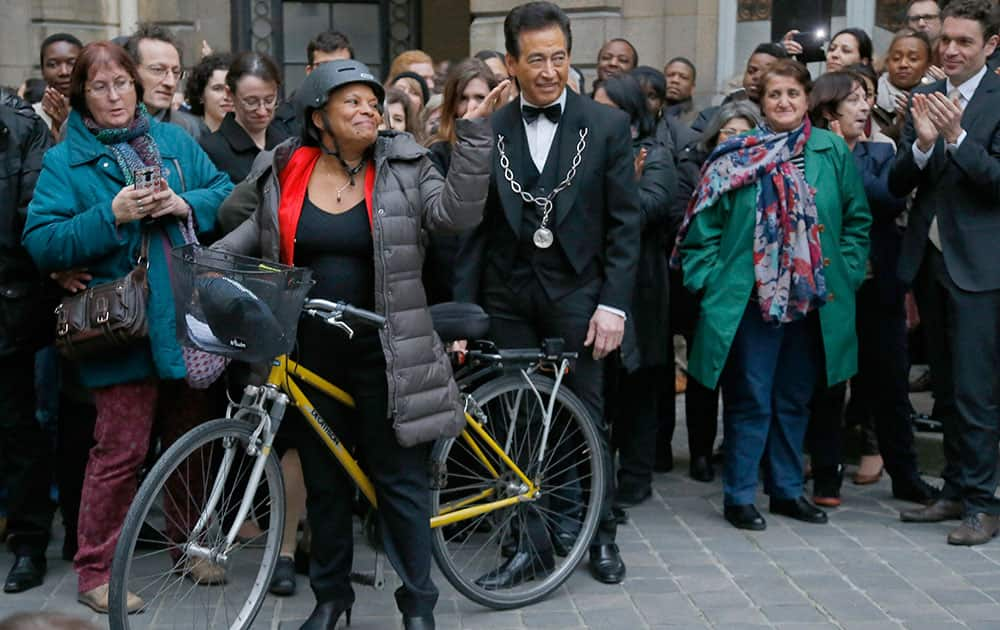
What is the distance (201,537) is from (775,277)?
2857 millimetres

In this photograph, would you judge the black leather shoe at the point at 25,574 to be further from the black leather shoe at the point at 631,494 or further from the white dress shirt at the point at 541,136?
the black leather shoe at the point at 631,494

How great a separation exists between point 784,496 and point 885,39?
5.42m

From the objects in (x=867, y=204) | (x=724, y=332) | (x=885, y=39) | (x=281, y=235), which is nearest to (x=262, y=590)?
(x=281, y=235)

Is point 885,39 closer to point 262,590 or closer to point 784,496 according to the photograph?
point 784,496

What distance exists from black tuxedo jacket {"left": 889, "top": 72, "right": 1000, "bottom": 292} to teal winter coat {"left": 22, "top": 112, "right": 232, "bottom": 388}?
3091mm

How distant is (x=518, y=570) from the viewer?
5.34 m

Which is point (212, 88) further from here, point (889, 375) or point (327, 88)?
point (889, 375)

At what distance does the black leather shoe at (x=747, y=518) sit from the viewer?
6.20 m

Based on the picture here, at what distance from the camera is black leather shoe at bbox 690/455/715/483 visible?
283 inches

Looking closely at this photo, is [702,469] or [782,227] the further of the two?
[702,469]

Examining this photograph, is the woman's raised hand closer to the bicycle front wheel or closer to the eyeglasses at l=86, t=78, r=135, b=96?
the bicycle front wheel

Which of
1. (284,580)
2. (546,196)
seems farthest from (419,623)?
(546,196)

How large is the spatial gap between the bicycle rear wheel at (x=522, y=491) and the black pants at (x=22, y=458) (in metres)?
1.65

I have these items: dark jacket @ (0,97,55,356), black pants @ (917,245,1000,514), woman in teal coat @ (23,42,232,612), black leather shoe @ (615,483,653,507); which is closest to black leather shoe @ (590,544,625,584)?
black leather shoe @ (615,483,653,507)
